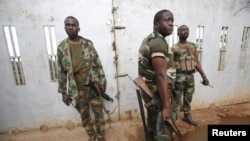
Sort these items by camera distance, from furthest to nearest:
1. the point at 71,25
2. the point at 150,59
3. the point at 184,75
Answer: the point at 184,75
the point at 71,25
the point at 150,59

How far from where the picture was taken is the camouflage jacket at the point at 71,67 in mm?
2451

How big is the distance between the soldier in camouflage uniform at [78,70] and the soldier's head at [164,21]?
1.12 meters

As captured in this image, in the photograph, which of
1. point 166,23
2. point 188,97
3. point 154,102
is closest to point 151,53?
point 166,23

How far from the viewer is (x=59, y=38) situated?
298 cm

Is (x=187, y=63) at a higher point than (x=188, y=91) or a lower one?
higher

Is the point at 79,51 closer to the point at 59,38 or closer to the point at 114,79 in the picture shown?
the point at 59,38

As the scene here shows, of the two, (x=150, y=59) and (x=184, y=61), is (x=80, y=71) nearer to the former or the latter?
(x=150, y=59)

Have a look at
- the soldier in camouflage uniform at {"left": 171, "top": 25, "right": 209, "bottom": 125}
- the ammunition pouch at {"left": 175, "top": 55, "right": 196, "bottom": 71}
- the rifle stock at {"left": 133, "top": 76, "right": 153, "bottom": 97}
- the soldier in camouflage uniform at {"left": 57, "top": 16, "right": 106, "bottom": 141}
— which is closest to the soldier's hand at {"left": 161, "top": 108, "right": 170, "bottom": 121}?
the rifle stock at {"left": 133, "top": 76, "right": 153, "bottom": 97}

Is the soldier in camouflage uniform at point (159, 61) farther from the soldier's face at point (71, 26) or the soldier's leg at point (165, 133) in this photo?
the soldier's face at point (71, 26)

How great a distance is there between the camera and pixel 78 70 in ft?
8.32

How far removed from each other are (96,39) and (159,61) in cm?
167

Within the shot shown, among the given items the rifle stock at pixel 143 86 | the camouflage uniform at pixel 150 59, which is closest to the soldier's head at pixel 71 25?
the camouflage uniform at pixel 150 59

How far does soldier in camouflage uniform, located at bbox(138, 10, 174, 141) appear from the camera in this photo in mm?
1746

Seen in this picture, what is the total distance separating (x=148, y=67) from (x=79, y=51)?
3.60 ft
